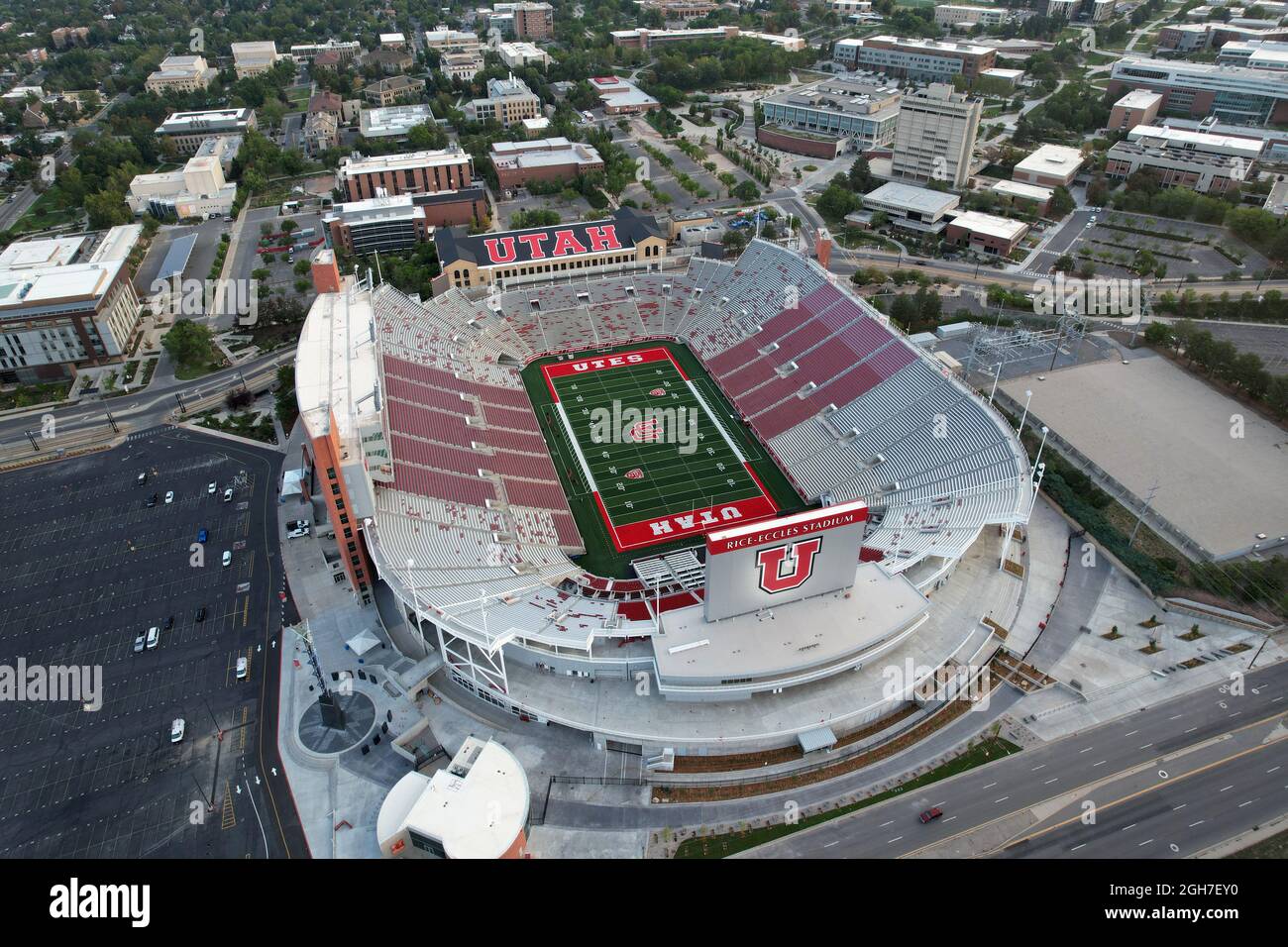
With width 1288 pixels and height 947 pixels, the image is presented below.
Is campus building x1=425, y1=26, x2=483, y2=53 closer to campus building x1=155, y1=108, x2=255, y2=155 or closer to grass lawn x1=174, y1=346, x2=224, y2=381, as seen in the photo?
campus building x1=155, y1=108, x2=255, y2=155

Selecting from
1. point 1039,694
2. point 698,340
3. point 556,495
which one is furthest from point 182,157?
point 1039,694

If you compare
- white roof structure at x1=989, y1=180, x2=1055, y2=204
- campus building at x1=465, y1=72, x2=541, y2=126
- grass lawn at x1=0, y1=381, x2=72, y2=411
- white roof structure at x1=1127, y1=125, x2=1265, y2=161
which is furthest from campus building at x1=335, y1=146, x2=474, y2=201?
white roof structure at x1=1127, y1=125, x2=1265, y2=161

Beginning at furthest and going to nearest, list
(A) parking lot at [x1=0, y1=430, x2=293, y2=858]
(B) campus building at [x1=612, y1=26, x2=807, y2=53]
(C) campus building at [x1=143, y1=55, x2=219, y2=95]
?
(B) campus building at [x1=612, y1=26, x2=807, y2=53], (C) campus building at [x1=143, y1=55, x2=219, y2=95], (A) parking lot at [x1=0, y1=430, x2=293, y2=858]

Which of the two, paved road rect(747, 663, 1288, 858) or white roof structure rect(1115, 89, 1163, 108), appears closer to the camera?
paved road rect(747, 663, 1288, 858)

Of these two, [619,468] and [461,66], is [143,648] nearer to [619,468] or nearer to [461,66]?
[619,468]

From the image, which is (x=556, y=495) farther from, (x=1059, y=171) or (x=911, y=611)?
(x=1059, y=171)

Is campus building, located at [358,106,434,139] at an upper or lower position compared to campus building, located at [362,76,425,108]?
lower

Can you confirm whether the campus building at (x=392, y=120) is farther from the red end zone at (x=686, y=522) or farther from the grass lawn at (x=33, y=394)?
the red end zone at (x=686, y=522)
